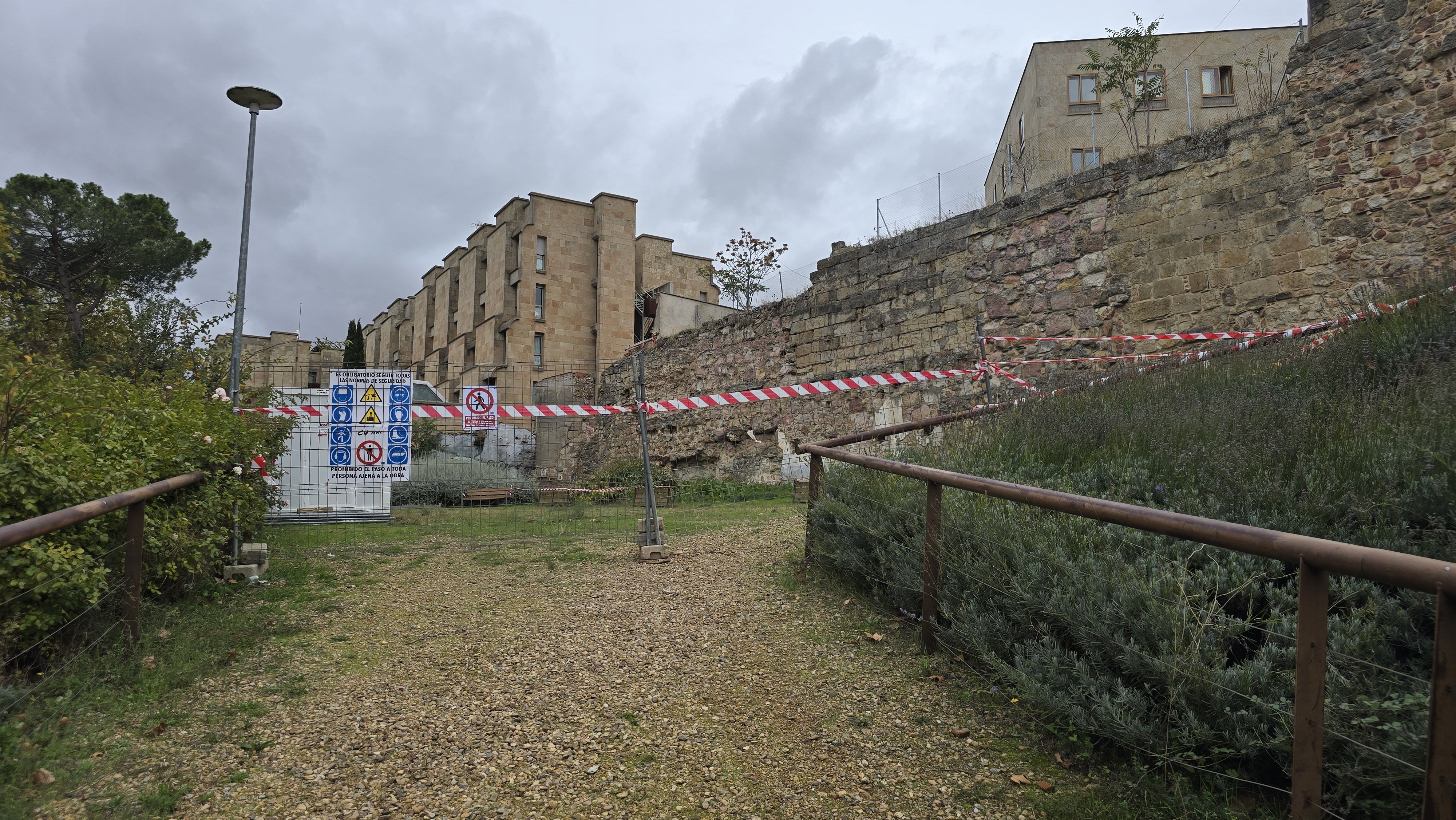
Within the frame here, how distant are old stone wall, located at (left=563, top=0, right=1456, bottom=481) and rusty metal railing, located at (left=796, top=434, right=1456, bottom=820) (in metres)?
6.42

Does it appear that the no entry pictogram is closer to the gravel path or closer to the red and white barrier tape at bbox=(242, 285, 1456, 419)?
the red and white barrier tape at bbox=(242, 285, 1456, 419)

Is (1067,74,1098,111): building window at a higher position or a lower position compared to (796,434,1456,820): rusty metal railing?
higher

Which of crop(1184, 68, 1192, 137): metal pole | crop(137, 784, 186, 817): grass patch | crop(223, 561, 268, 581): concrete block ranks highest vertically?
crop(1184, 68, 1192, 137): metal pole

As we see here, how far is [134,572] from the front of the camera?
378 centimetres

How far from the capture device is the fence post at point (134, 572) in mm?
3744

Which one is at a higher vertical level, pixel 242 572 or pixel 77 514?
pixel 77 514

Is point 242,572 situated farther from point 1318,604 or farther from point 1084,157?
point 1084,157

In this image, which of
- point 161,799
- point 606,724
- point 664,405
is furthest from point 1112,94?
point 161,799

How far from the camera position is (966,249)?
12.1 m

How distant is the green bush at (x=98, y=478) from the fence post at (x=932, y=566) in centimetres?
368

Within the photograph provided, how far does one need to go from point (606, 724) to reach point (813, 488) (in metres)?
2.83

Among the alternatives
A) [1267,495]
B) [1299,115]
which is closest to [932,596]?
[1267,495]

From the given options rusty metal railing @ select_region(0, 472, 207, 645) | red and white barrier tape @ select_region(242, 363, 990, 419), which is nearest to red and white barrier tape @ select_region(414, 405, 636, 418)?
red and white barrier tape @ select_region(242, 363, 990, 419)

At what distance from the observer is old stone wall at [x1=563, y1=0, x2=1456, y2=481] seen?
799 cm
